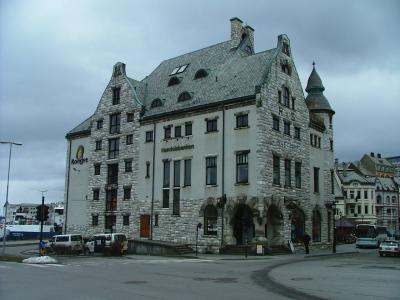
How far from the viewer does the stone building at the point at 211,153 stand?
137 feet

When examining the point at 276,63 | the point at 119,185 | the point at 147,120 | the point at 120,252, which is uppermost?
the point at 276,63

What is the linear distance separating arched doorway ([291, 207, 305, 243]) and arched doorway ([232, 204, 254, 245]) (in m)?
4.82

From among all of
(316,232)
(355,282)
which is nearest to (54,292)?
(355,282)

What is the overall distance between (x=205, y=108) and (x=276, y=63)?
24.6 feet

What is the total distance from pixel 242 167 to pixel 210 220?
5.53 meters

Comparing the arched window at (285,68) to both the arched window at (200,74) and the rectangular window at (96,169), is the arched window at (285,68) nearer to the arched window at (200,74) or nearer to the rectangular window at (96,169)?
the arched window at (200,74)

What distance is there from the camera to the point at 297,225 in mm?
46156

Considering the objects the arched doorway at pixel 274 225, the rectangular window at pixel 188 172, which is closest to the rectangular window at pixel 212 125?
→ the rectangular window at pixel 188 172

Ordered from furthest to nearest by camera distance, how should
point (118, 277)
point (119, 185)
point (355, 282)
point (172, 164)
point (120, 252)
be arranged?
point (119, 185) → point (172, 164) → point (120, 252) → point (118, 277) → point (355, 282)

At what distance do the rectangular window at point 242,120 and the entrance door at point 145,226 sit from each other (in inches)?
524

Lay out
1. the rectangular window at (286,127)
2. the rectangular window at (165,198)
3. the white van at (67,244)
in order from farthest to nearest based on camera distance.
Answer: the rectangular window at (165,198), the rectangular window at (286,127), the white van at (67,244)

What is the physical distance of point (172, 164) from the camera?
46.7 metres

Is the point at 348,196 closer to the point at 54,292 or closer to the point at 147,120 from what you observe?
the point at 147,120

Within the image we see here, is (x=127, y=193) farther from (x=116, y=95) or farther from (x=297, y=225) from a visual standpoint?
(x=297, y=225)
